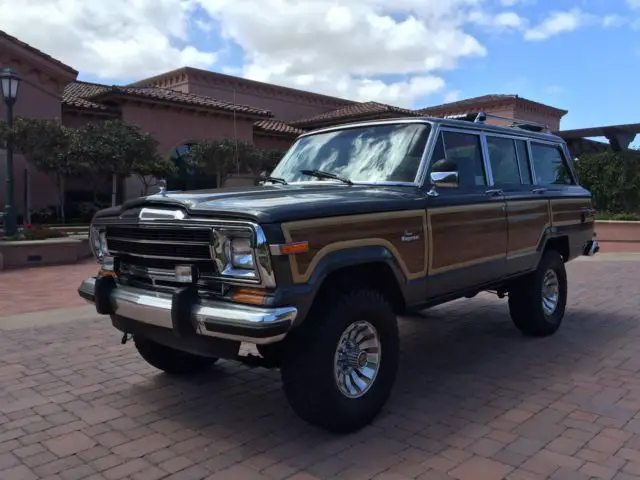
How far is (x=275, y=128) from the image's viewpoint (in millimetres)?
25391

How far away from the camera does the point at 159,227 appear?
3.72 meters

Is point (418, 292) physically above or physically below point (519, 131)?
below

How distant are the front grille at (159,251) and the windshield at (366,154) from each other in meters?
1.55

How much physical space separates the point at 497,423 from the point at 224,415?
1.85 meters

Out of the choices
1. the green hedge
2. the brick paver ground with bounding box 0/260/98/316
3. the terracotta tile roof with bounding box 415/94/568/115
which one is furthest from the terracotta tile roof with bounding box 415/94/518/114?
the brick paver ground with bounding box 0/260/98/316

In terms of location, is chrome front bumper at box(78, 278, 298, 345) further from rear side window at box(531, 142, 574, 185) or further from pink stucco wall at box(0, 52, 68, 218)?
pink stucco wall at box(0, 52, 68, 218)

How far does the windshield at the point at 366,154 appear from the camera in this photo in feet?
15.2

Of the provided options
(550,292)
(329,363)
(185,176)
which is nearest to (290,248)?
(329,363)

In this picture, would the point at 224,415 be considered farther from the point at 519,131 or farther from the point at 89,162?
the point at 89,162

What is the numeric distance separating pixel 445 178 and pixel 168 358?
260cm

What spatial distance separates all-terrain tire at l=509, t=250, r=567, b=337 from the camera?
5977 millimetres

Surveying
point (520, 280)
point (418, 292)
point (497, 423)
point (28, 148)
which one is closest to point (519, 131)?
point (520, 280)

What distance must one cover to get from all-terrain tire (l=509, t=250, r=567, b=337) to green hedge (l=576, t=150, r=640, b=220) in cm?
1188

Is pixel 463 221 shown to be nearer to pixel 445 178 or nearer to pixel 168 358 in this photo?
pixel 445 178
